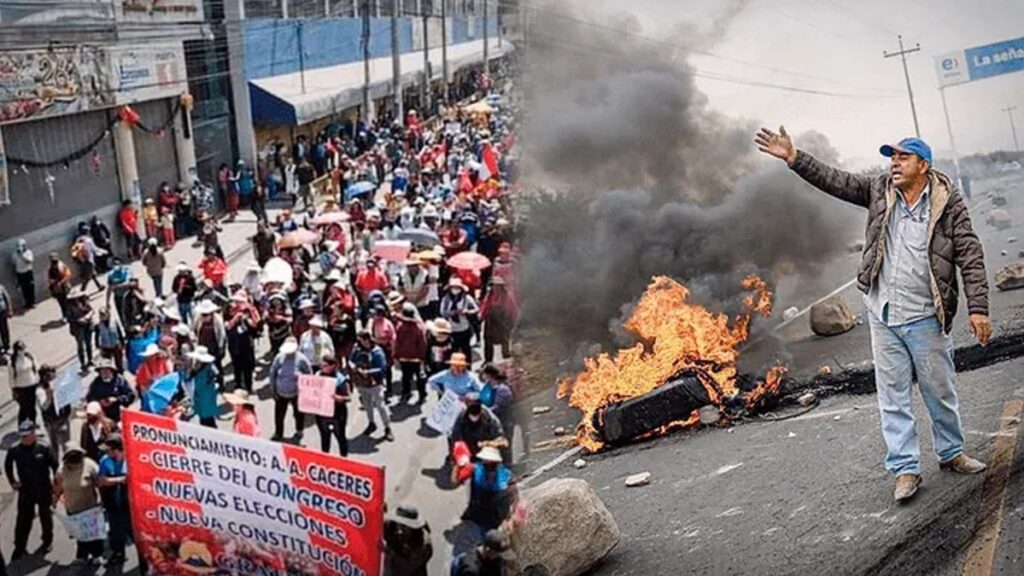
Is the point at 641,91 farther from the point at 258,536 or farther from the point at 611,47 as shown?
the point at 258,536

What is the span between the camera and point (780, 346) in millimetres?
1958

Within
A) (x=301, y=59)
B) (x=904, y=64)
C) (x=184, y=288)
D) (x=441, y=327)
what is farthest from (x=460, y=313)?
(x=904, y=64)

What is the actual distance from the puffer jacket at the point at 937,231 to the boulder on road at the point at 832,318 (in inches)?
13.4

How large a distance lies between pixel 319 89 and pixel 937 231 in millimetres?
4082

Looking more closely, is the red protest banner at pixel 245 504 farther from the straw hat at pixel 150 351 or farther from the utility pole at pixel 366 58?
the utility pole at pixel 366 58

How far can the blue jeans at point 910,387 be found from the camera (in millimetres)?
1512

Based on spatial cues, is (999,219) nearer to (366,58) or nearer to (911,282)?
(911,282)

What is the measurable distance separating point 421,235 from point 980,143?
413 centimetres

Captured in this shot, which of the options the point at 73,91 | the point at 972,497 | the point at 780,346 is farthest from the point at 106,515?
the point at 972,497

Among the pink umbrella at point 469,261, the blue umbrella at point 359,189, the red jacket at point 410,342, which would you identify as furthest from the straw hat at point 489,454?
the blue umbrella at point 359,189

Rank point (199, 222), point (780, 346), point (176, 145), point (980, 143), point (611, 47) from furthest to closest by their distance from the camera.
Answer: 1. point (199, 222)
2. point (176, 145)
3. point (780, 346)
4. point (980, 143)
5. point (611, 47)

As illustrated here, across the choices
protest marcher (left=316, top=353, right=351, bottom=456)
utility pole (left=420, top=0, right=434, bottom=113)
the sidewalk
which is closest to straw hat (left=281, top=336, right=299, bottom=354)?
protest marcher (left=316, top=353, right=351, bottom=456)

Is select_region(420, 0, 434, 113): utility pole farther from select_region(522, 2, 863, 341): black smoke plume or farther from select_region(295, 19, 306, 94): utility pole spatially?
select_region(522, 2, 863, 341): black smoke plume

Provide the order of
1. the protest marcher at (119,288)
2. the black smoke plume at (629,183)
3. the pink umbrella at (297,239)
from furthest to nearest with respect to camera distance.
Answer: the pink umbrella at (297,239)
the protest marcher at (119,288)
the black smoke plume at (629,183)
